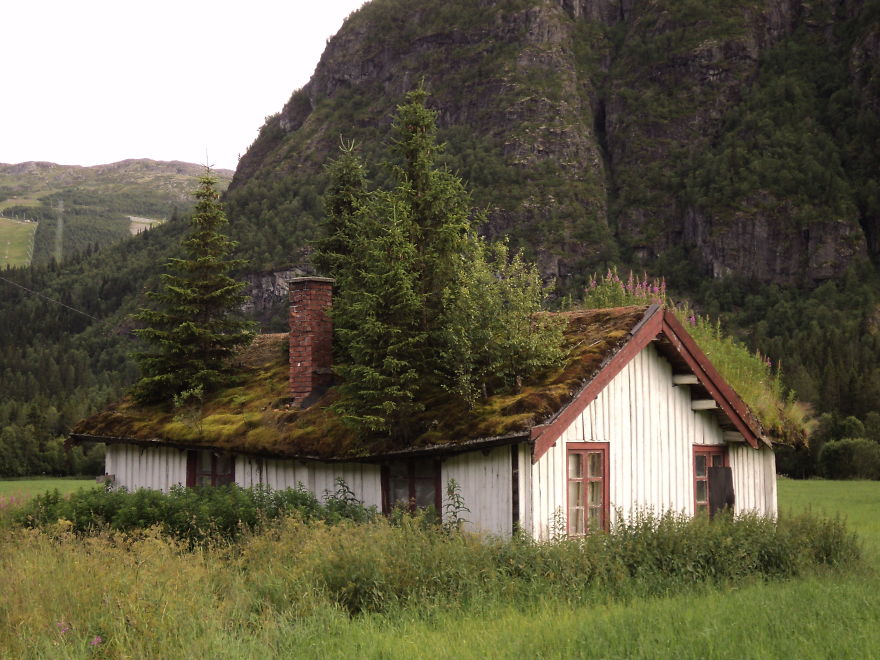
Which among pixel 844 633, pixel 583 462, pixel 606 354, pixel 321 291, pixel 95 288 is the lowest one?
pixel 844 633

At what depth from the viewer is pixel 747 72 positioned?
624 ft

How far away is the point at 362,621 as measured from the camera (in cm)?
1028

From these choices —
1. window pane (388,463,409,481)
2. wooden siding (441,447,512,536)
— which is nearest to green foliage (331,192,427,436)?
window pane (388,463,409,481)

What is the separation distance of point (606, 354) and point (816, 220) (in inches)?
6440

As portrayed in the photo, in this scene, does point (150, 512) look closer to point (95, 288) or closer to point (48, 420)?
point (48, 420)

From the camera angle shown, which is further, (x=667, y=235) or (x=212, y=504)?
(x=667, y=235)

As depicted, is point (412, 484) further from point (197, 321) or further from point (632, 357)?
point (197, 321)

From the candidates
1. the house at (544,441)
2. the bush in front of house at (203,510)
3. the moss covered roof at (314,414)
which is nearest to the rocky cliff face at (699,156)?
the moss covered roof at (314,414)

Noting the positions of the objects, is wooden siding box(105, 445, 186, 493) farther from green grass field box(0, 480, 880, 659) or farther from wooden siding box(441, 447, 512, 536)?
green grass field box(0, 480, 880, 659)

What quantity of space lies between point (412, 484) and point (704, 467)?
17.7 feet

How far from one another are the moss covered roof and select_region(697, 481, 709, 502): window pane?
3.46 metres

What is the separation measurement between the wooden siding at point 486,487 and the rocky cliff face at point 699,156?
490 ft

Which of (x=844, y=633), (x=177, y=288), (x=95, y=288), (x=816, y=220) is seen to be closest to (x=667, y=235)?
(x=816, y=220)

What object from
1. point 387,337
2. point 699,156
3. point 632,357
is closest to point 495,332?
point 387,337
